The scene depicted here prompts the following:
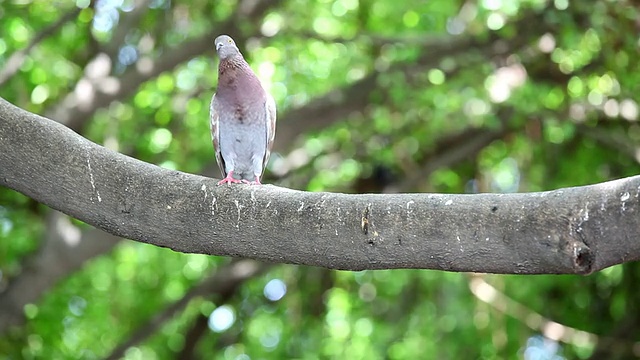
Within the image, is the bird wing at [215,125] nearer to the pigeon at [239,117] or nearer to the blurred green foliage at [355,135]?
the pigeon at [239,117]

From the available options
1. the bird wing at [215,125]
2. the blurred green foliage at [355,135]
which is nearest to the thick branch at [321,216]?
the bird wing at [215,125]

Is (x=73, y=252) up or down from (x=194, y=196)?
down

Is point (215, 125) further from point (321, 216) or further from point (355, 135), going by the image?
point (355, 135)

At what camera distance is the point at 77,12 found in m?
7.41

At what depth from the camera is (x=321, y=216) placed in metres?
2.99

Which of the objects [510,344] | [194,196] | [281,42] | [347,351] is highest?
[194,196]

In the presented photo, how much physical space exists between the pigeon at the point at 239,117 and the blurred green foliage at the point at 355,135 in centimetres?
270

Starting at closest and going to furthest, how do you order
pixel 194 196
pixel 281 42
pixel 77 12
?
pixel 194 196 → pixel 77 12 → pixel 281 42

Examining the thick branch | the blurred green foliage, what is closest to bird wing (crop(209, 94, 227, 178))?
the thick branch

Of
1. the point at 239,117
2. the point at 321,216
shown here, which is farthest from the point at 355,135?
the point at 321,216

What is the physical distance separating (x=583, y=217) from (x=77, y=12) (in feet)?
18.9

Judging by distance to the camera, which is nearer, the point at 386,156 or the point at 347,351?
the point at 386,156

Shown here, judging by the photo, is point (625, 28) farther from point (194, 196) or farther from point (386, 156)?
point (194, 196)

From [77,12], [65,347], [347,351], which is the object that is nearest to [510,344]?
[347,351]
